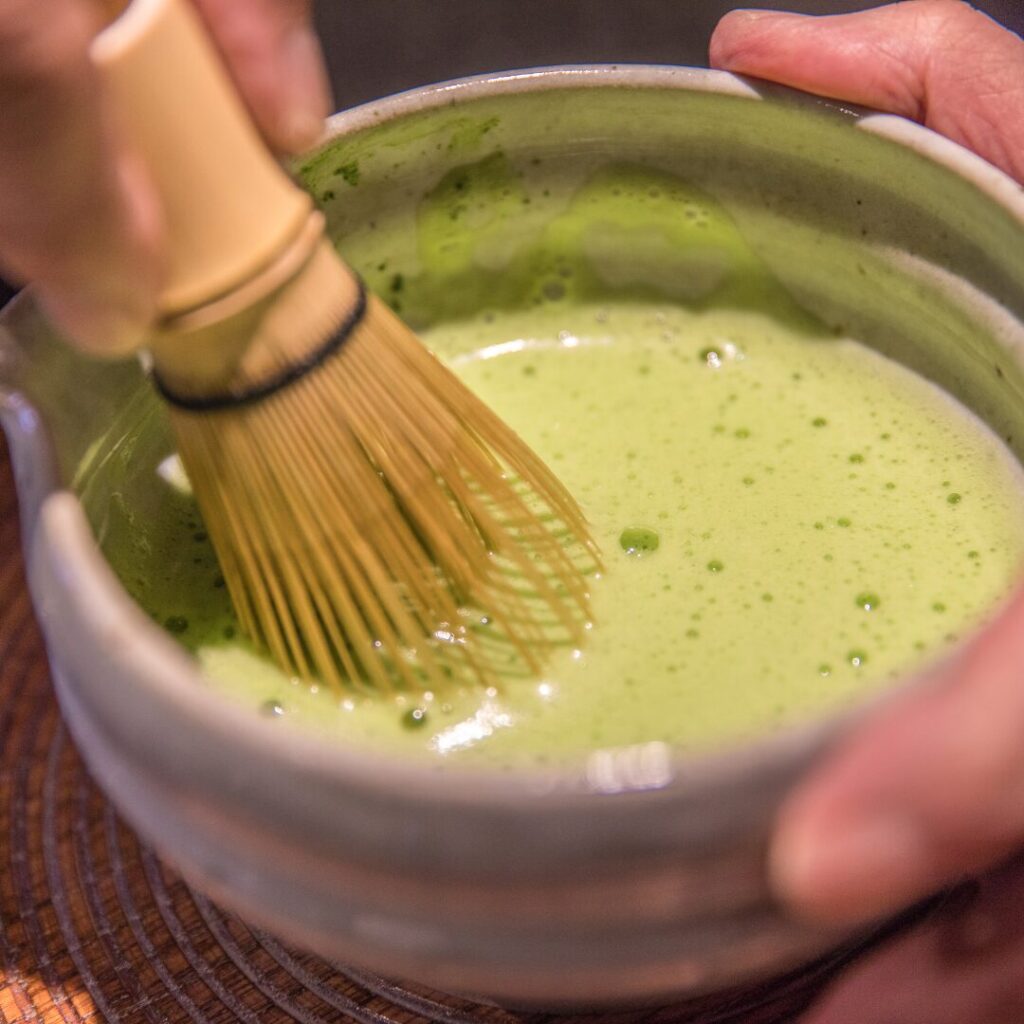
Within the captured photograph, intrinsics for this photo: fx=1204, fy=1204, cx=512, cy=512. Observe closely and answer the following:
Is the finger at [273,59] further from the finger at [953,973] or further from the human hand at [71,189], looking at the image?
the finger at [953,973]

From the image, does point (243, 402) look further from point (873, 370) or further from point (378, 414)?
point (873, 370)

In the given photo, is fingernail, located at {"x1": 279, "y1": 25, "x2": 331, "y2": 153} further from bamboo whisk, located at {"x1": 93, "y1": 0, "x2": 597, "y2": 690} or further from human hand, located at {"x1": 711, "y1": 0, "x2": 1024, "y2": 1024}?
human hand, located at {"x1": 711, "y1": 0, "x2": 1024, "y2": 1024}

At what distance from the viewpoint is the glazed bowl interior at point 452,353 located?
1.16 ft

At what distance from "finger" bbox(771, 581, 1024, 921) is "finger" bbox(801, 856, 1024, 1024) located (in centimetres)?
14

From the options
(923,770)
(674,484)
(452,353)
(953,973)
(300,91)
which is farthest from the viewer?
(452,353)

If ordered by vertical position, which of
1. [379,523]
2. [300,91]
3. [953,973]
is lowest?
[953,973]

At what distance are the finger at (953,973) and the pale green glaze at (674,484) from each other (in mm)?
114

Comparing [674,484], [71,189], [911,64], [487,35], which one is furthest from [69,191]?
[487,35]

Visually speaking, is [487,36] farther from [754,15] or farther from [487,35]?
[754,15]

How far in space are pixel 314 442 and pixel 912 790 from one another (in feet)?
1.02

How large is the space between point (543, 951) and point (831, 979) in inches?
8.3

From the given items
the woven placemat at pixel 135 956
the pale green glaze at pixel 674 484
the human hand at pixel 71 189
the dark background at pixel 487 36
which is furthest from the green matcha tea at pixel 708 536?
the dark background at pixel 487 36

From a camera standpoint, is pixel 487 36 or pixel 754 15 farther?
pixel 487 36

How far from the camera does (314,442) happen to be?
55 cm
